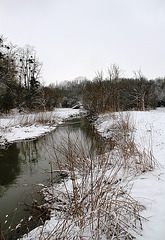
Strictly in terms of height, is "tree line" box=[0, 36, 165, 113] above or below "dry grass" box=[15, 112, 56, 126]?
above

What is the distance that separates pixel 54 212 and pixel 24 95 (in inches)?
826

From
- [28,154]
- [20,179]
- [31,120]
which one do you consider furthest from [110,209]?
[31,120]

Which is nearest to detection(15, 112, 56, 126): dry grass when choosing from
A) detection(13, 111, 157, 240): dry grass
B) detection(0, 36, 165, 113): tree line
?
detection(0, 36, 165, 113): tree line

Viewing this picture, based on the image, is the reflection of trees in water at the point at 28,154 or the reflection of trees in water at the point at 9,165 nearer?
the reflection of trees in water at the point at 9,165

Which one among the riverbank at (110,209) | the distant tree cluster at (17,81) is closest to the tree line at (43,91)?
the distant tree cluster at (17,81)

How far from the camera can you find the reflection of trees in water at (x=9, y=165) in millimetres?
4141

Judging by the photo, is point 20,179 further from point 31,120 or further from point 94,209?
point 31,120

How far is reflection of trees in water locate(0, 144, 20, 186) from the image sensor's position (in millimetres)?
4141

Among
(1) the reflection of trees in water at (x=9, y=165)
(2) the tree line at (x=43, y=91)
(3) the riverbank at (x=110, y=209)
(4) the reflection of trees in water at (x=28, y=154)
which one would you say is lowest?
(1) the reflection of trees in water at (x=9, y=165)

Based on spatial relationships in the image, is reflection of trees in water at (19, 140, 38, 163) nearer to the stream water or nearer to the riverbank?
the stream water

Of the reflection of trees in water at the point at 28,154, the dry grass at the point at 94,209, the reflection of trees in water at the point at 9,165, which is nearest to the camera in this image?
the dry grass at the point at 94,209

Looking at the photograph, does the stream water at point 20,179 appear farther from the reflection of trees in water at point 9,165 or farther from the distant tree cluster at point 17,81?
the distant tree cluster at point 17,81

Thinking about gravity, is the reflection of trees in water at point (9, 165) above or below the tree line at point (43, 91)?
below

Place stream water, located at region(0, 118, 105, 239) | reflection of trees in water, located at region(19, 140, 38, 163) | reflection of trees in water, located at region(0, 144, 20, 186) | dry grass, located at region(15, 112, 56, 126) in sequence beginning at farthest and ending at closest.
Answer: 1. dry grass, located at region(15, 112, 56, 126)
2. reflection of trees in water, located at region(19, 140, 38, 163)
3. reflection of trees in water, located at region(0, 144, 20, 186)
4. stream water, located at region(0, 118, 105, 239)
